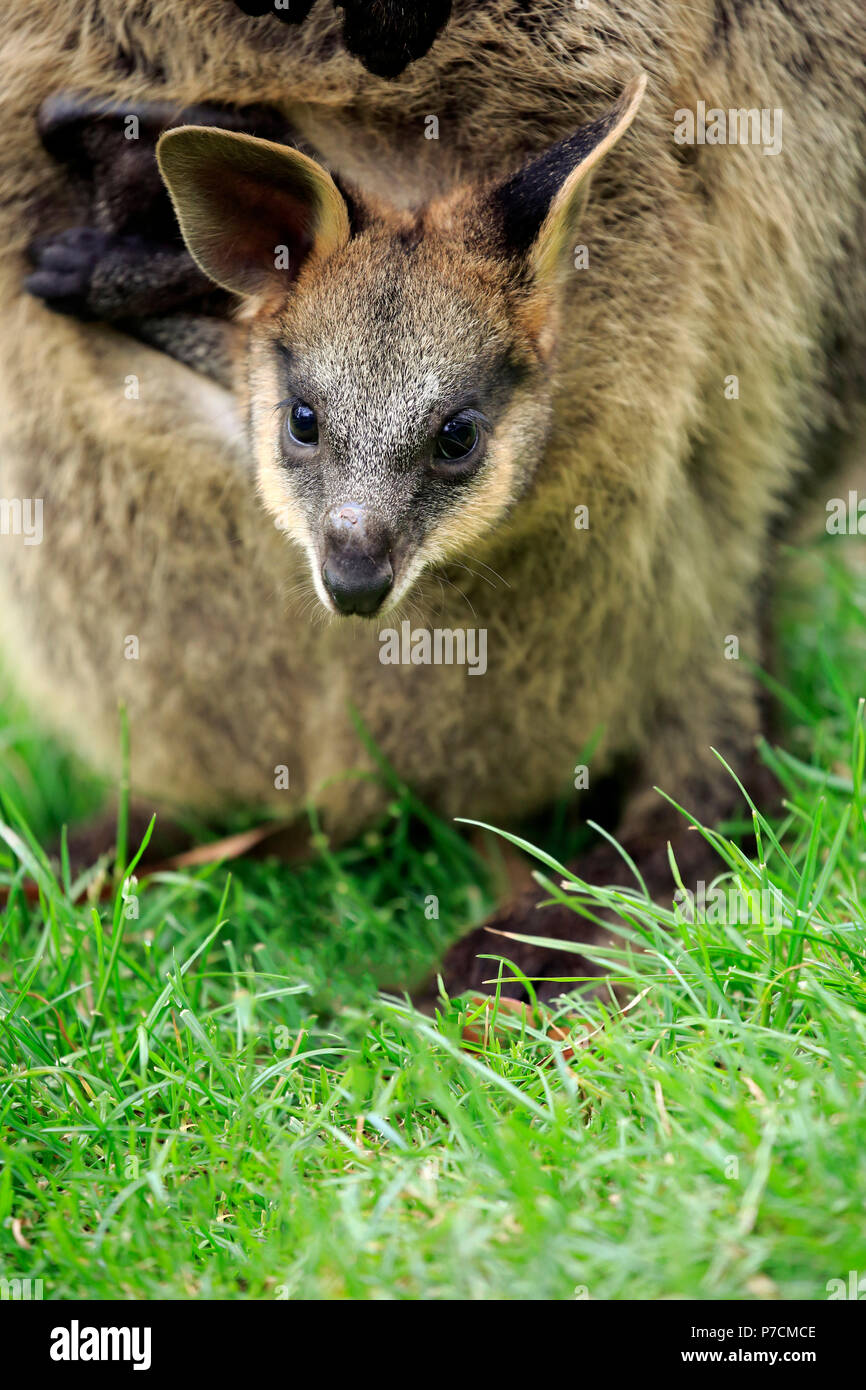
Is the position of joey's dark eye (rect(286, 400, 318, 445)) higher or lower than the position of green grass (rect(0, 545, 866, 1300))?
higher

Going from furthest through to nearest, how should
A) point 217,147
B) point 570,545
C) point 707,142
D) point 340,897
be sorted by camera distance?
1. point 340,897
2. point 570,545
3. point 707,142
4. point 217,147

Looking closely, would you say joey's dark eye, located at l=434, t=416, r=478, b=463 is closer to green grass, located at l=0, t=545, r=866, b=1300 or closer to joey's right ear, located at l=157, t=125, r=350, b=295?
joey's right ear, located at l=157, t=125, r=350, b=295

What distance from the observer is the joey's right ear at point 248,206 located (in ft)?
7.99

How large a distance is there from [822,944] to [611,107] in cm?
154

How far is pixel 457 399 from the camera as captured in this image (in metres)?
A: 2.51

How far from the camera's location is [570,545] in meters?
2.98

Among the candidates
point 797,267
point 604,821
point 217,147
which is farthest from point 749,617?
point 217,147

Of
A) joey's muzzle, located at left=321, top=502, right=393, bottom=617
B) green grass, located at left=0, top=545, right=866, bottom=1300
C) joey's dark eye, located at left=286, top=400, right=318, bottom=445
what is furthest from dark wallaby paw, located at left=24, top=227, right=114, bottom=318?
green grass, located at left=0, top=545, right=866, bottom=1300

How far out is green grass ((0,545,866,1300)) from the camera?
1.90 meters

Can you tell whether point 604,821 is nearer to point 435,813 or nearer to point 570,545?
point 435,813

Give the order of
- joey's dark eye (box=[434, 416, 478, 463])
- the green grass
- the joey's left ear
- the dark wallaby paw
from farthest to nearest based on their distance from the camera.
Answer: the dark wallaby paw → joey's dark eye (box=[434, 416, 478, 463]) → the joey's left ear → the green grass

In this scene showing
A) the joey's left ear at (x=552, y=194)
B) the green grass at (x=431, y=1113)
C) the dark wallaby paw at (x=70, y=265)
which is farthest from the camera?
the dark wallaby paw at (x=70, y=265)

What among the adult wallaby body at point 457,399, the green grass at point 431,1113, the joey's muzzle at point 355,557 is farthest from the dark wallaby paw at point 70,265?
the green grass at point 431,1113

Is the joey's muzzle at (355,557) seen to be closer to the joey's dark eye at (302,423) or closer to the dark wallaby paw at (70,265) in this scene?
the joey's dark eye at (302,423)
